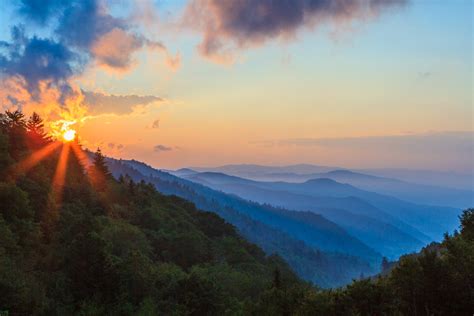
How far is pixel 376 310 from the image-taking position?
2436 cm

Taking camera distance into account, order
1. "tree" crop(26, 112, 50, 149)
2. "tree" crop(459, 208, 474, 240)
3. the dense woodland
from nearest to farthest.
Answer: the dense woodland
"tree" crop(459, 208, 474, 240)
"tree" crop(26, 112, 50, 149)

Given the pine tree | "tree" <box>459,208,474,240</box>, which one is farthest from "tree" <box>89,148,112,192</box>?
"tree" <box>459,208,474,240</box>

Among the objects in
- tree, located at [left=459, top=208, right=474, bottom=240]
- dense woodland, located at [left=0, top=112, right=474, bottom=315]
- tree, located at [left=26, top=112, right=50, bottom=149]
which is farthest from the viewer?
tree, located at [left=26, top=112, right=50, bottom=149]

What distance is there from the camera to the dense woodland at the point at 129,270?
25.4m

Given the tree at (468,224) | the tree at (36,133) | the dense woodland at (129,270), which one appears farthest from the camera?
the tree at (36,133)

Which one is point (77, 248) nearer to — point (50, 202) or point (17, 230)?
point (17, 230)

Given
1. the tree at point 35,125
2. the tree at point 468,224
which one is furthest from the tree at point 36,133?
the tree at point 468,224

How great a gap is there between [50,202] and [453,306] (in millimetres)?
41539

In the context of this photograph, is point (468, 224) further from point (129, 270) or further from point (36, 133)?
point (36, 133)

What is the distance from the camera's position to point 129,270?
1448 inches

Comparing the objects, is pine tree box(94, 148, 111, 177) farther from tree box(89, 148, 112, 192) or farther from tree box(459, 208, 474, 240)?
tree box(459, 208, 474, 240)

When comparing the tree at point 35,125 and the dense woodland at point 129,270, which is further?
the tree at point 35,125

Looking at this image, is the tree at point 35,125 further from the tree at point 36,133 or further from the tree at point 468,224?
the tree at point 468,224

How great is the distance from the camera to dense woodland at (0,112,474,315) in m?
25.4
